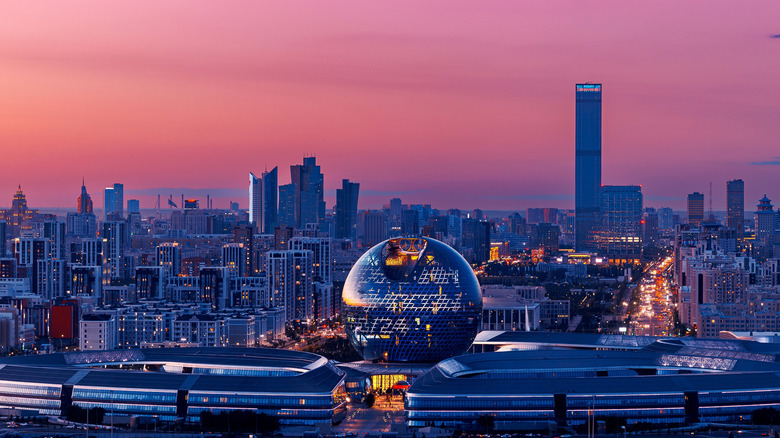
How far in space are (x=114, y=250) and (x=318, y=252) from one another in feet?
103

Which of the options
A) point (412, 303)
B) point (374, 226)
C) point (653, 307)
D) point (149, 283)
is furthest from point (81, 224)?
point (412, 303)

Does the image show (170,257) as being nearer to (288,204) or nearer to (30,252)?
(30,252)

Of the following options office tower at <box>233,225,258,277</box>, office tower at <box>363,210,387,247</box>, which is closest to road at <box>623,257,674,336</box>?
office tower at <box>233,225,258,277</box>

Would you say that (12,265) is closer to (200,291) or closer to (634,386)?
(200,291)

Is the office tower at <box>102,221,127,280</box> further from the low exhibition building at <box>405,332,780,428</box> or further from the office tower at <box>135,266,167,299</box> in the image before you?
the low exhibition building at <box>405,332,780,428</box>

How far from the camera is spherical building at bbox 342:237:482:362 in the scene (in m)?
54.6

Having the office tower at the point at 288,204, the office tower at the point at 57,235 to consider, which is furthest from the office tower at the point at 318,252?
the office tower at the point at 288,204

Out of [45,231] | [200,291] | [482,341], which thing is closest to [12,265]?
[200,291]

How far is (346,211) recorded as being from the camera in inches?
7603

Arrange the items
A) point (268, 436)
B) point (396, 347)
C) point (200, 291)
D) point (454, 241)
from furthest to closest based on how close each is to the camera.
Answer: point (454, 241), point (200, 291), point (396, 347), point (268, 436)

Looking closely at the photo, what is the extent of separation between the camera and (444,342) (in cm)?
5525

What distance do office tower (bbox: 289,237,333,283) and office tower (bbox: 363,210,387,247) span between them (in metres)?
73.9

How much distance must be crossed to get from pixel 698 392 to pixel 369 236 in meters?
139

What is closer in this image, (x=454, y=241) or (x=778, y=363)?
(x=778, y=363)
